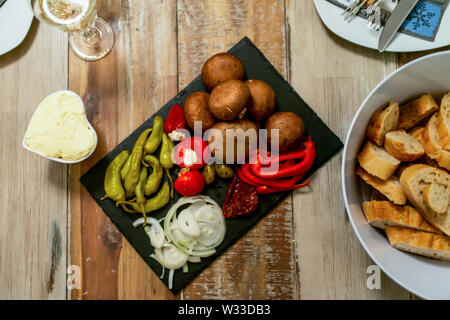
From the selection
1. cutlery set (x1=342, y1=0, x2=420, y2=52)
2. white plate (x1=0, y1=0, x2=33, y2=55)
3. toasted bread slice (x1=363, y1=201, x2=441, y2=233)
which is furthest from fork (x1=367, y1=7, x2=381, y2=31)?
white plate (x1=0, y1=0, x2=33, y2=55)

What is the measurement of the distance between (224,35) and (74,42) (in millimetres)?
524

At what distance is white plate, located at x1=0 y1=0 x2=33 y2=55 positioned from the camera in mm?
1276

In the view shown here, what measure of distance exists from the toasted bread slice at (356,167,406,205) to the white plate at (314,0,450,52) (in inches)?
17.1

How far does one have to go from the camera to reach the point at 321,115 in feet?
4.19

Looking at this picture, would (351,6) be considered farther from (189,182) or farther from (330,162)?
(189,182)

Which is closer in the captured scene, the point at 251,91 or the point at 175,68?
the point at 251,91

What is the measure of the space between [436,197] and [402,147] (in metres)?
0.16

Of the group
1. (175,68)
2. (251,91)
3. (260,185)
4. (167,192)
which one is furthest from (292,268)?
(175,68)

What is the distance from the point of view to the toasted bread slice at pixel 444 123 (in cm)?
105

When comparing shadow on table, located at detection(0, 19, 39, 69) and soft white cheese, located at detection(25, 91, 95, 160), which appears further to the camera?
shadow on table, located at detection(0, 19, 39, 69)

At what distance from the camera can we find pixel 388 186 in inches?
42.2

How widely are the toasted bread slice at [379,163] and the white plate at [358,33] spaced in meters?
0.38

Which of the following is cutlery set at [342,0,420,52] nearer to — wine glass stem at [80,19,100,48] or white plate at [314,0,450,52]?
white plate at [314,0,450,52]

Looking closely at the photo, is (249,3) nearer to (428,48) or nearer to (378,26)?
(378,26)
